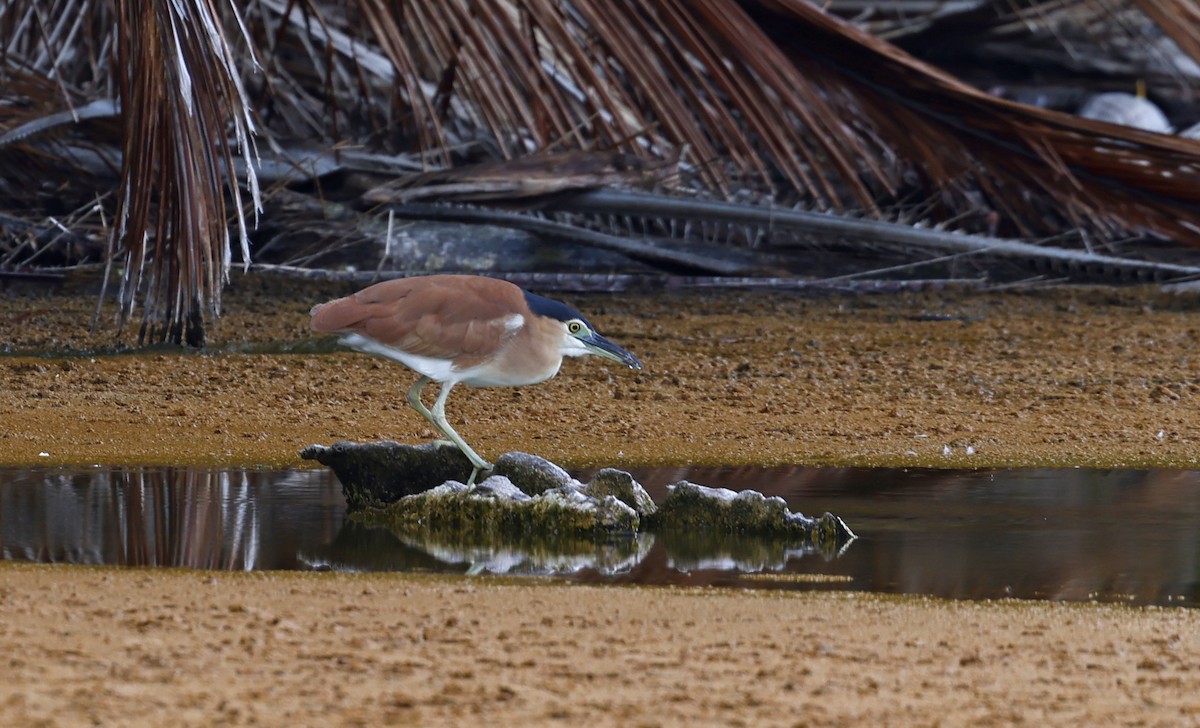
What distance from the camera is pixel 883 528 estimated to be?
Answer: 4.98 meters

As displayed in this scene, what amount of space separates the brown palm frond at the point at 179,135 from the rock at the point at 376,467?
1229 millimetres

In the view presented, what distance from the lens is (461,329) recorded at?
514 cm

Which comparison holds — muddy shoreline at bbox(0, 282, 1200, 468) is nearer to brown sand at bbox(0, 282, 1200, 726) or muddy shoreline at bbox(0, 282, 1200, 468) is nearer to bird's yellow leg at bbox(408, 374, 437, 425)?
brown sand at bbox(0, 282, 1200, 726)

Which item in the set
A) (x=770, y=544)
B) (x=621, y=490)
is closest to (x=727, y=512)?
(x=770, y=544)

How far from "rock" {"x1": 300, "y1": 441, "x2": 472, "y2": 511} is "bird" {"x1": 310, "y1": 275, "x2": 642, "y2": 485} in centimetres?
13

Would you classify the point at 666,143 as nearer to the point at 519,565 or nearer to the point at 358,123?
the point at 358,123

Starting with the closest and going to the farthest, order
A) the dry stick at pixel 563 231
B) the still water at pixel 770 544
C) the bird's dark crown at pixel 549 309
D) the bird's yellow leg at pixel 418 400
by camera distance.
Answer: the still water at pixel 770 544, the bird's dark crown at pixel 549 309, the bird's yellow leg at pixel 418 400, the dry stick at pixel 563 231

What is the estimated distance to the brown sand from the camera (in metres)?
3.06

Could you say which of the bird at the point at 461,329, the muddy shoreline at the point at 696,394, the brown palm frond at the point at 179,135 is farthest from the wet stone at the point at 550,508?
the brown palm frond at the point at 179,135

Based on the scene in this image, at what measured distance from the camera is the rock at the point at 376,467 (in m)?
5.16

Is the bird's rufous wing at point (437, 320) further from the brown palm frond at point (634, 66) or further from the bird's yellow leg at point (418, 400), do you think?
the brown palm frond at point (634, 66)

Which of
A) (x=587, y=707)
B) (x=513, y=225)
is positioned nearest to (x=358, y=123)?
(x=513, y=225)

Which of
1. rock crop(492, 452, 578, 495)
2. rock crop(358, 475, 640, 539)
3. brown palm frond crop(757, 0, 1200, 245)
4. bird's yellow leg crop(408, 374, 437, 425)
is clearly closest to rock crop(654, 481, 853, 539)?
rock crop(358, 475, 640, 539)

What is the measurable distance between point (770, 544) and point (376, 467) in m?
1.22
